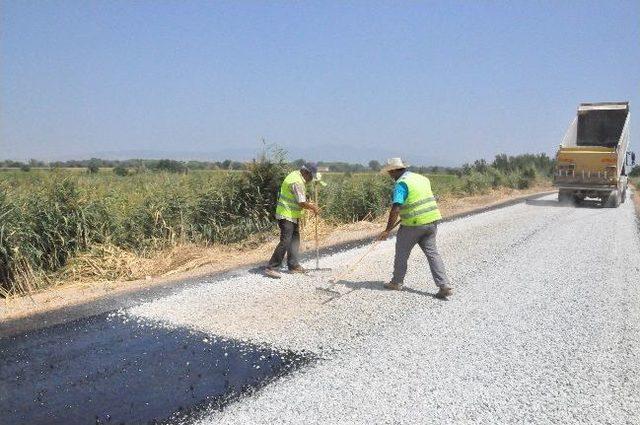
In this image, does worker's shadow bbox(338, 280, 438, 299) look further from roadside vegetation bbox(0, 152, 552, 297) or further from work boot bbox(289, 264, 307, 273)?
roadside vegetation bbox(0, 152, 552, 297)

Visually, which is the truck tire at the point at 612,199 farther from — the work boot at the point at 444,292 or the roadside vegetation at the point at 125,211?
the work boot at the point at 444,292

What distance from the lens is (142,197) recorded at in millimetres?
9656

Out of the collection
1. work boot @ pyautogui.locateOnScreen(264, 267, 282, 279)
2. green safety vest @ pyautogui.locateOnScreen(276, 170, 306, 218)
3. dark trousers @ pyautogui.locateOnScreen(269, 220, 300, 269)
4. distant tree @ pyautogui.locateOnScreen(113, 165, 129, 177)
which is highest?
distant tree @ pyautogui.locateOnScreen(113, 165, 129, 177)

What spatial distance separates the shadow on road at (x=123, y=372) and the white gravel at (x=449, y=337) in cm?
27

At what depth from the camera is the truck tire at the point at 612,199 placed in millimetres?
18816

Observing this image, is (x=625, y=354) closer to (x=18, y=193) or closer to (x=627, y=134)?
(x=18, y=193)

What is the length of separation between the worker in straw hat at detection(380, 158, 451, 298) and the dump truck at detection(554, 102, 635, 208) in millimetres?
14481

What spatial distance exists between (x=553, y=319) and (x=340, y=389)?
301cm

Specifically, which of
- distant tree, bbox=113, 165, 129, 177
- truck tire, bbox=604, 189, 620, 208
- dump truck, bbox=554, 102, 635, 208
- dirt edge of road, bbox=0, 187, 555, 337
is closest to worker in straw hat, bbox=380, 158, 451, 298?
dirt edge of road, bbox=0, 187, 555, 337

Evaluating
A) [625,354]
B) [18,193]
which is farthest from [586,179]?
[18,193]

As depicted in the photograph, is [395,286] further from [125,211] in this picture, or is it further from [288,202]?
[125,211]

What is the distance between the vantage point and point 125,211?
29.8 ft

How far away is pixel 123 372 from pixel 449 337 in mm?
3109

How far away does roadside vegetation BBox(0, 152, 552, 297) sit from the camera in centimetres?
728
